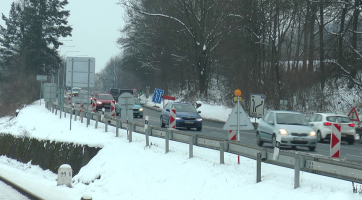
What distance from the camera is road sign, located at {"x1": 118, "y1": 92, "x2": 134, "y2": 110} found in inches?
937

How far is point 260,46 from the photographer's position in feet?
158

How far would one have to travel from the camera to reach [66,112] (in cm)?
4172

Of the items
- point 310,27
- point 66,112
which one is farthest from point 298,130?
point 66,112

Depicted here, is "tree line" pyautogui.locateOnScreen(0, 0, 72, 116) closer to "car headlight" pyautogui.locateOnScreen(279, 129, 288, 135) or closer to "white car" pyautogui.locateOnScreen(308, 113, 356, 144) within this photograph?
"white car" pyautogui.locateOnScreen(308, 113, 356, 144)

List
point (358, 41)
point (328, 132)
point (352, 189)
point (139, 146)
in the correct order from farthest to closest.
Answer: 1. point (358, 41)
2. point (328, 132)
3. point (139, 146)
4. point (352, 189)

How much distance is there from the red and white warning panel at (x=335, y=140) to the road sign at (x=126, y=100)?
11.2m

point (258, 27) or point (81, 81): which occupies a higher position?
point (258, 27)

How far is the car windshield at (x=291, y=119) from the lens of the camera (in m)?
21.3

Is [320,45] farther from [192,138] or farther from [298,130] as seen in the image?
[192,138]

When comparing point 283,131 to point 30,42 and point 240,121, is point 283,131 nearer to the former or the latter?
point 240,121

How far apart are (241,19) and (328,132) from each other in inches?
803

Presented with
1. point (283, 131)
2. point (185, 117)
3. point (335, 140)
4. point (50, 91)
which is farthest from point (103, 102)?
point (335, 140)

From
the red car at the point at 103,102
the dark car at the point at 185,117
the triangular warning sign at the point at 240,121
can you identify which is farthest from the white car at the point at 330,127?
the red car at the point at 103,102

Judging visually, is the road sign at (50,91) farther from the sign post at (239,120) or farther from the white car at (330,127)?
the sign post at (239,120)
